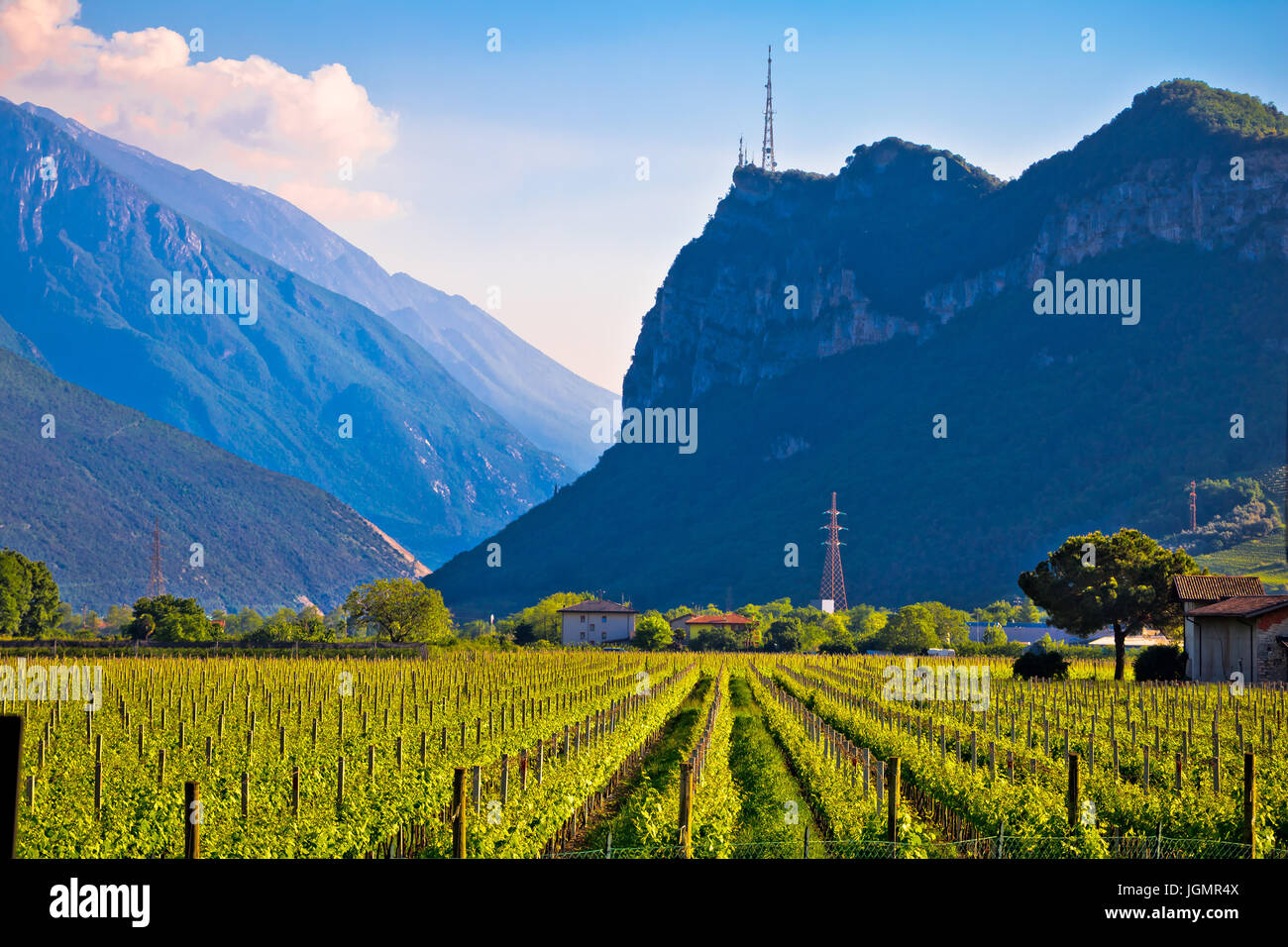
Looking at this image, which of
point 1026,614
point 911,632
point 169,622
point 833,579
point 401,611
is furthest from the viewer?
point 1026,614

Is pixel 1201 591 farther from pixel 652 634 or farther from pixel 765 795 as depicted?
pixel 652 634

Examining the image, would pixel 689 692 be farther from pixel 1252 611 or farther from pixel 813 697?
pixel 1252 611

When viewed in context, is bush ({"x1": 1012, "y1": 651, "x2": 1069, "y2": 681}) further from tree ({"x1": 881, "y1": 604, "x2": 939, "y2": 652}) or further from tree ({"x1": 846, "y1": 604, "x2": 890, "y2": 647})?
tree ({"x1": 846, "y1": 604, "x2": 890, "y2": 647})

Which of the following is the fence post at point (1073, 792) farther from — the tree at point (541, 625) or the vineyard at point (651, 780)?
the tree at point (541, 625)

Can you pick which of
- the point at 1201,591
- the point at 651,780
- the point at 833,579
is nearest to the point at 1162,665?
the point at 1201,591

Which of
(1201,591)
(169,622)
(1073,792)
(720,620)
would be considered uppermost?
(1201,591)

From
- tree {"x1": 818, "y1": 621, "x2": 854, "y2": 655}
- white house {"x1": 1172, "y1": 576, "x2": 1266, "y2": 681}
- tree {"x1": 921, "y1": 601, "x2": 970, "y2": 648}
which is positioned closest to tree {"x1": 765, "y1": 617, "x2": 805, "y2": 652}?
tree {"x1": 818, "y1": 621, "x2": 854, "y2": 655}
